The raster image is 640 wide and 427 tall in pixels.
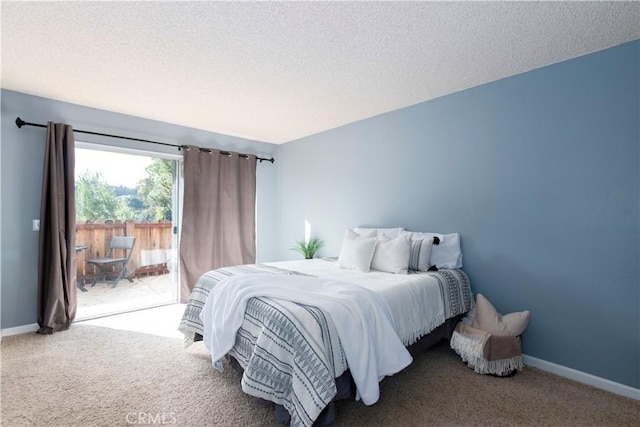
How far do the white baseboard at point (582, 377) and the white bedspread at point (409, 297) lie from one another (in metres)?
0.83

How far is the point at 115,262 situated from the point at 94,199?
0.83 meters

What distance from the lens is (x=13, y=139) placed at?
123 inches

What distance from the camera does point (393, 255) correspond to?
9.56 feet

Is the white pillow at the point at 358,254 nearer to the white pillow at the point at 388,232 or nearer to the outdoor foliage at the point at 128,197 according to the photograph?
the white pillow at the point at 388,232

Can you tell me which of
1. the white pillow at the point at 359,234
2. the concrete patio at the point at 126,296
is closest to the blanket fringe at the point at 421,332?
the white pillow at the point at 359,234

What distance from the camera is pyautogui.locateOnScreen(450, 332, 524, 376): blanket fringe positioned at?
2.36 metres

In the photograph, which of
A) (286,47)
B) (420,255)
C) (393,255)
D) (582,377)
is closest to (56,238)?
(286,47)

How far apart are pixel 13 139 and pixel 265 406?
363 cm

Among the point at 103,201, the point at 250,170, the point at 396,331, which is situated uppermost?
the point at 250,170

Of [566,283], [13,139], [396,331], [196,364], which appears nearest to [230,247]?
[196,364]

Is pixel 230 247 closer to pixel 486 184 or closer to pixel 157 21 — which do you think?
pixel 157 21

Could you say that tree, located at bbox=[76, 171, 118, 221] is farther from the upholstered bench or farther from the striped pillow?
the upholstered bench

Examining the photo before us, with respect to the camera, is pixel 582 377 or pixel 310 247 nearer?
pixel 582 377

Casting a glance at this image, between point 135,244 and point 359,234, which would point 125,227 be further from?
point 359,234
